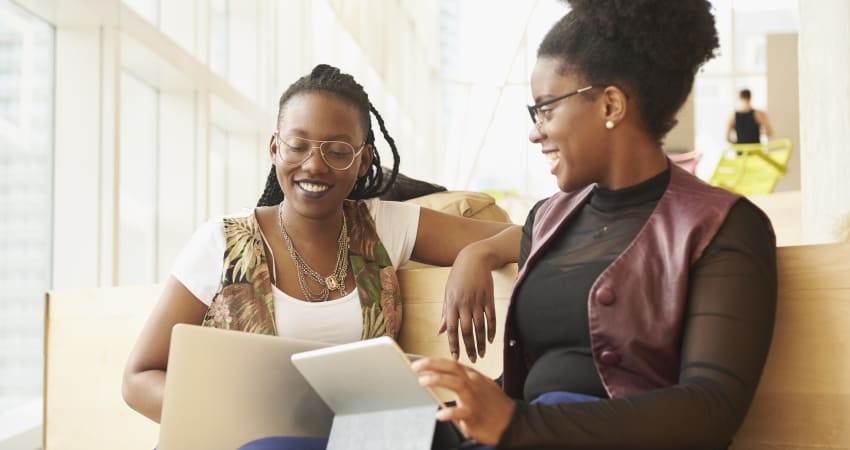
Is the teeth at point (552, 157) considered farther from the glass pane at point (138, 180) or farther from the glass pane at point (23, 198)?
the glass pane at point (138, 180)

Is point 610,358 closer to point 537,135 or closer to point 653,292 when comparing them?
point 653,292

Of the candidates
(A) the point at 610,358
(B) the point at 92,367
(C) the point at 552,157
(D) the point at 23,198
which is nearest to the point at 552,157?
(C) the point at 552,157

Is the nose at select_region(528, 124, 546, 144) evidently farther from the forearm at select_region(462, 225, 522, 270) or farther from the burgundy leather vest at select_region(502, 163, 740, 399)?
the forearm at select_region(462, 225, 522, 270)

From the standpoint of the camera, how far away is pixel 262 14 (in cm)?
759

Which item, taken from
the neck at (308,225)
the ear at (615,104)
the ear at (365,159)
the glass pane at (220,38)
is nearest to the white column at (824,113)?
the ear at (365,159)

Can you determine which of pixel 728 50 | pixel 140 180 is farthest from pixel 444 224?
pixel 728 50

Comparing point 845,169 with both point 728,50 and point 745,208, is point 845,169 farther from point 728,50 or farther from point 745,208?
point 728,50

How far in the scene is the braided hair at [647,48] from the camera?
1514mm

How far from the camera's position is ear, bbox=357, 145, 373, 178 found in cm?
230

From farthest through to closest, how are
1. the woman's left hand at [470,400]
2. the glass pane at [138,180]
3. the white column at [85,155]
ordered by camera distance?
the glass pane at [138,180]
the white column at [85,155]
the woman's left hand at [470,400]

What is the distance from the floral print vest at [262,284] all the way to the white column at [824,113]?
5.33 feet

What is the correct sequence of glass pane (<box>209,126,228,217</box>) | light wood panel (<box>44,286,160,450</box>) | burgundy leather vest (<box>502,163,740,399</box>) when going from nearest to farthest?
burgundy leather vest (<box>502,163,740,399</box>) < light wood panel (<box>44,286,160,450</box>) < glass pane (<box>209,126,228,217</box>)

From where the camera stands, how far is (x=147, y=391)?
77.2 inches

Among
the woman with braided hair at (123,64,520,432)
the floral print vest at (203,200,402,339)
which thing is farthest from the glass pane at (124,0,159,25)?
the floral print vest at (203,200,402,339)
